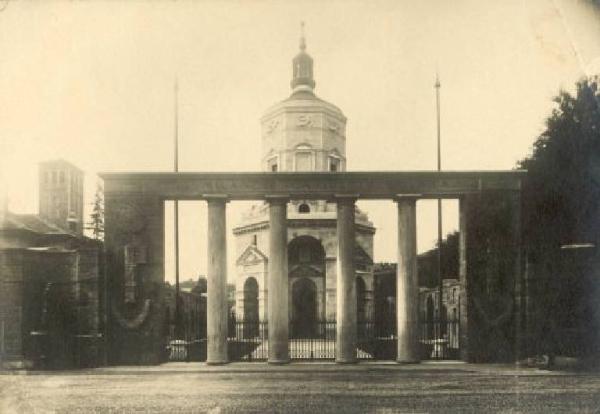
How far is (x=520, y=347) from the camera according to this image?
23.1 m

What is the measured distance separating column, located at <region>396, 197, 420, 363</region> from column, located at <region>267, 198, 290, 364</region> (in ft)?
13.1

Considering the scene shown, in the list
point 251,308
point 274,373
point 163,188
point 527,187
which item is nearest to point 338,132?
point 251,308

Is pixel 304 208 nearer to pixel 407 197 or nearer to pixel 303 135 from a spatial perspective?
pixel 303 135

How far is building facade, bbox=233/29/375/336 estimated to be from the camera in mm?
44719

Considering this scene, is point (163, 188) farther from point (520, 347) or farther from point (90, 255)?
point (520, 347)

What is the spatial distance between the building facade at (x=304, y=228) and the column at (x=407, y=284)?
20.1 meters

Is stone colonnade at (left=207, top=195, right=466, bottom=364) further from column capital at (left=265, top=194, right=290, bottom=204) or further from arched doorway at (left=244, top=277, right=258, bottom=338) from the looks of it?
arched doorway at (left=244, top=277, right=258, bottom=338)

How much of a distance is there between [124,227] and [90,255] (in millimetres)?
1550

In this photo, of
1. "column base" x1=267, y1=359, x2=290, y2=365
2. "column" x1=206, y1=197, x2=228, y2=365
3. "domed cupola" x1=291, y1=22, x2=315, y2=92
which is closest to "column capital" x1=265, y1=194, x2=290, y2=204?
"column" x1=206, y1=197, x2=228, y2=365

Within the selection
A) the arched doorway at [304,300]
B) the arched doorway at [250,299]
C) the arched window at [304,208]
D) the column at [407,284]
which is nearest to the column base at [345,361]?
the column at [407,284]

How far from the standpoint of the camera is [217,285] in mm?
23484

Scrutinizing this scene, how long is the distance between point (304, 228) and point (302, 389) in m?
28.8

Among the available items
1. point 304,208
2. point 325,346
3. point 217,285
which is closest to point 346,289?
point 217,285

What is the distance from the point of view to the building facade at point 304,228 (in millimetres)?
44719
